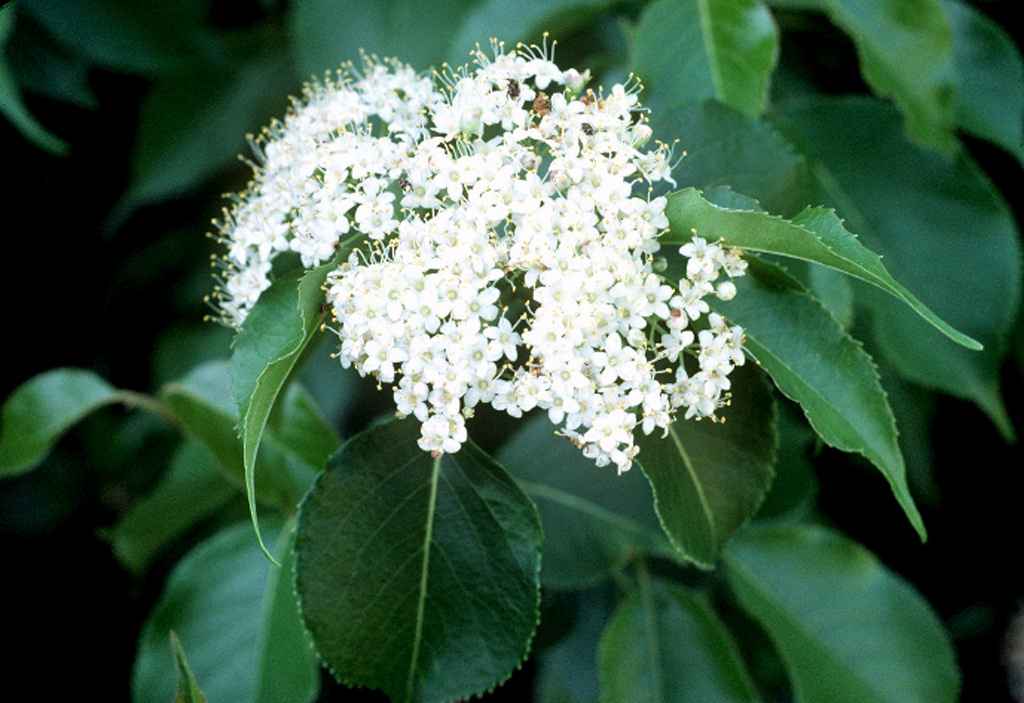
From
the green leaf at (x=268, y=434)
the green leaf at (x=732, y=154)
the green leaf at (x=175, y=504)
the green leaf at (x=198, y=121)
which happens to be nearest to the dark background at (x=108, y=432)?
the green leaf at (x=198, y=121)

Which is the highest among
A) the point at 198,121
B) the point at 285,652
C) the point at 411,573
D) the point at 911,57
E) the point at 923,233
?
the point at 198,121

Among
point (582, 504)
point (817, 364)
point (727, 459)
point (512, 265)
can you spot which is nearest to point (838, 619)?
point (582, 504)

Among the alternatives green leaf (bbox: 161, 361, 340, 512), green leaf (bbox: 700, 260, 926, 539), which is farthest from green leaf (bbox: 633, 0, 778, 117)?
green leaf (bbox: 161, 361, 340, 512)

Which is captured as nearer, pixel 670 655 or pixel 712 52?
pixel 712 52

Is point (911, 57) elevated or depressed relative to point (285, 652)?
elevated

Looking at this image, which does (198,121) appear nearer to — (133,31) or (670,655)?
(133,31)

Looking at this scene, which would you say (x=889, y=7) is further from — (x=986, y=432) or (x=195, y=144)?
(x=195, y=144)
